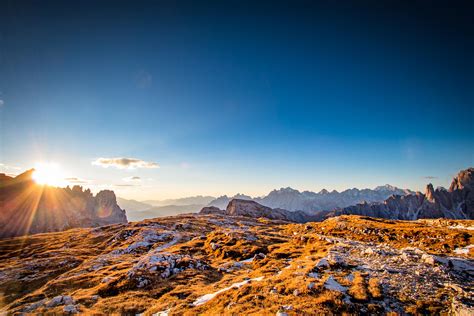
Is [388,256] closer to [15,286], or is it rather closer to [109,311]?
[109,311]

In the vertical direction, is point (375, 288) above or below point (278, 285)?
above

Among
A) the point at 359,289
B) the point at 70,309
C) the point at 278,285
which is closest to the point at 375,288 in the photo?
the point at 359,289

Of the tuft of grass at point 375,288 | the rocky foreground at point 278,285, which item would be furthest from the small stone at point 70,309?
the tuft of grass at point 375,288

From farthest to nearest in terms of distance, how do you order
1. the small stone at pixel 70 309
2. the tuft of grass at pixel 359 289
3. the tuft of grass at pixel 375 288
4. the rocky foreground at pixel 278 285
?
the small stone at pixel 70 309, the tuft of grass at pixel 375 288, the tuft of grass at pixel 359 289, the rocky foreground at pixel 278 285

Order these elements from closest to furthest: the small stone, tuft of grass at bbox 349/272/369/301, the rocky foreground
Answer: the rocky foreground, tuft of grass at bbox 349/272/369/301, the small stone

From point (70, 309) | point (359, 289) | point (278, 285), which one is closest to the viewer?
point (359, 289)

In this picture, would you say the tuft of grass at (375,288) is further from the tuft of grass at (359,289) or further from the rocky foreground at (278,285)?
the tuft of grass at (359,289)

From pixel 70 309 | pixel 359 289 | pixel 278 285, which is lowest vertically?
pixel 70 309

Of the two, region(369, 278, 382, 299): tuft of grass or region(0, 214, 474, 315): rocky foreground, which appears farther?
region(369, 278, 382, 299): tuft of grass

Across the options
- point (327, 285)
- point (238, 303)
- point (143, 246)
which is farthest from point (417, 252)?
point (143, 246)

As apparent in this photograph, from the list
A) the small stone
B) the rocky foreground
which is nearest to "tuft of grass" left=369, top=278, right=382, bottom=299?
the rocky foreground

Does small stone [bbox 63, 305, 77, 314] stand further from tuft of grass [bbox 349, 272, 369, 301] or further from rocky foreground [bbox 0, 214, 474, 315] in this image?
tuft of grass [bbox 349, 272, 369, 301]

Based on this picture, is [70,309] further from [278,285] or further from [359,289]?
[359,289]

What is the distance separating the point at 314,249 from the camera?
34.8m
